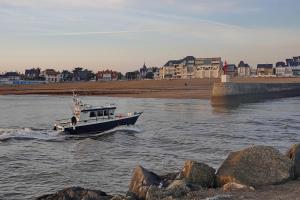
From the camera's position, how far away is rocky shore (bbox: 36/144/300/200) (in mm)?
13945

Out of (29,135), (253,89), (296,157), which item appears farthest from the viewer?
(253,89)

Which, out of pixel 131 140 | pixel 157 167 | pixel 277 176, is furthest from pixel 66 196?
pixel 131 140

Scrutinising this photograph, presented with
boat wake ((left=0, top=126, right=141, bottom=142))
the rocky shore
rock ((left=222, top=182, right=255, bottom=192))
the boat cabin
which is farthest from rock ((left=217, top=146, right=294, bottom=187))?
the boat cabin

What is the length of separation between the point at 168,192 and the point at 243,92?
2253 inches

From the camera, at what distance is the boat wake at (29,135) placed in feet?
117

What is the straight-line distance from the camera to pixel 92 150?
99.1ft

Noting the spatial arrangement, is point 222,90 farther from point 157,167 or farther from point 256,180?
point 256,180

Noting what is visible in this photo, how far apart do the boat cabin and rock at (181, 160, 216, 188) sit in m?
23.6

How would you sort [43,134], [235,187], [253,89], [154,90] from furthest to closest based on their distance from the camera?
[154,90], [253,89], [43,134], [235,187]

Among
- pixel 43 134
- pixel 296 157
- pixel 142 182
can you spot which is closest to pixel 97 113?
pixel 43 134

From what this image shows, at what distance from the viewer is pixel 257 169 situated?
1516cm

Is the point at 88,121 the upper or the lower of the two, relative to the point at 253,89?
lower

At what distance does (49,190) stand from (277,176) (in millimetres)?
9380

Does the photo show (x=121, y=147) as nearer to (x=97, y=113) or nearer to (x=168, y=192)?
(x=97, y=113)
